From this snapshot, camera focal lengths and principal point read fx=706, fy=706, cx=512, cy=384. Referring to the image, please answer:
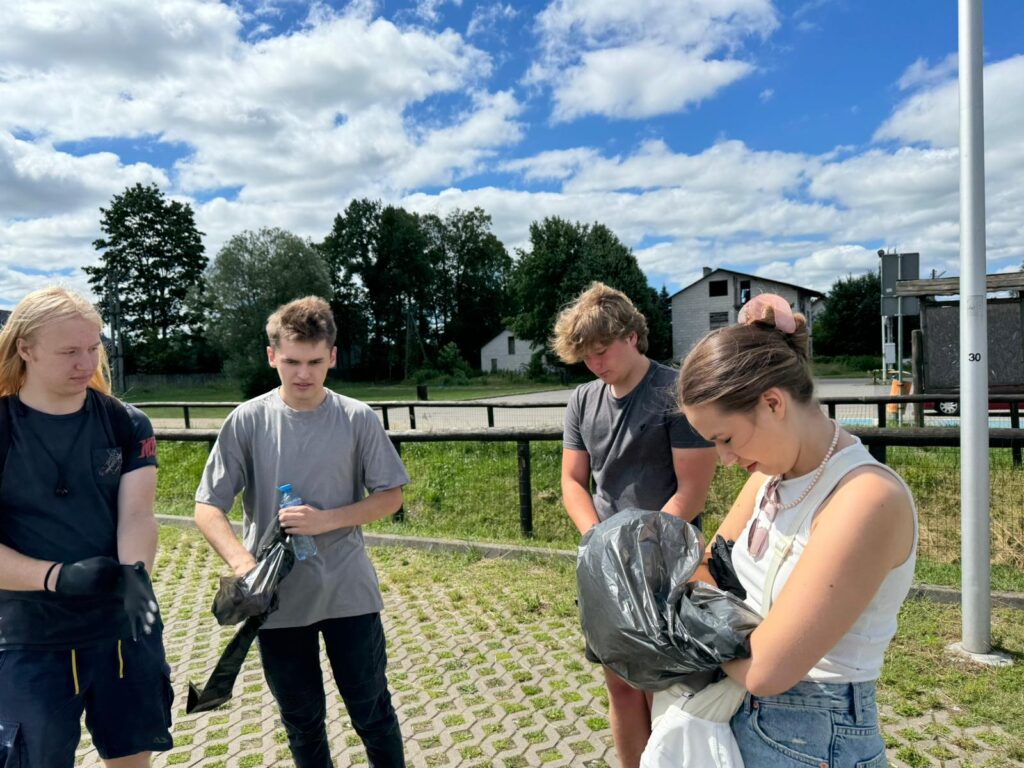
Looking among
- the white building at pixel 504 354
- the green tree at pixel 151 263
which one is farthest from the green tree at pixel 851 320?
the green tree at pixel 151 263

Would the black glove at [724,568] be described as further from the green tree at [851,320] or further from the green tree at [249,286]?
the green tree at [851,320]

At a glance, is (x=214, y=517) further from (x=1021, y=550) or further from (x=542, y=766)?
(x=1021, y=550)

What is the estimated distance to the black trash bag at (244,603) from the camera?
2.32 m

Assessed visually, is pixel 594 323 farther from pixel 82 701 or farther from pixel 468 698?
pixel 468 698

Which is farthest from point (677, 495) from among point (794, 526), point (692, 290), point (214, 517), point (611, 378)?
point (692, 290)

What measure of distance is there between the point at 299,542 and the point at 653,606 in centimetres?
146

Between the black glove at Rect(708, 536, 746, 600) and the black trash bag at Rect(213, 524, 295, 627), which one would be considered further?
the black trash bag at Rect(213, 524, 295, 627)

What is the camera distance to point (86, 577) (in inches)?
83.3

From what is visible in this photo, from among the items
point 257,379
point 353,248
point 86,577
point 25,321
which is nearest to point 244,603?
point 86,577

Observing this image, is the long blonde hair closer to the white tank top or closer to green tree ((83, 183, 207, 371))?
the white tank top

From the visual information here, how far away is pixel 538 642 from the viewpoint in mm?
4324

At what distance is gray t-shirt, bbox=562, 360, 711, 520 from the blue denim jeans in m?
1.18

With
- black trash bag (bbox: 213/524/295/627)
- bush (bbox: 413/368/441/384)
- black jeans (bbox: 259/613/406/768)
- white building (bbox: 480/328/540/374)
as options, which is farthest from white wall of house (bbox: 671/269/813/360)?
black trash bag (bbox: 213/524/295/627)

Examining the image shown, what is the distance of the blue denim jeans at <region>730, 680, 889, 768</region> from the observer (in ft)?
4.57
